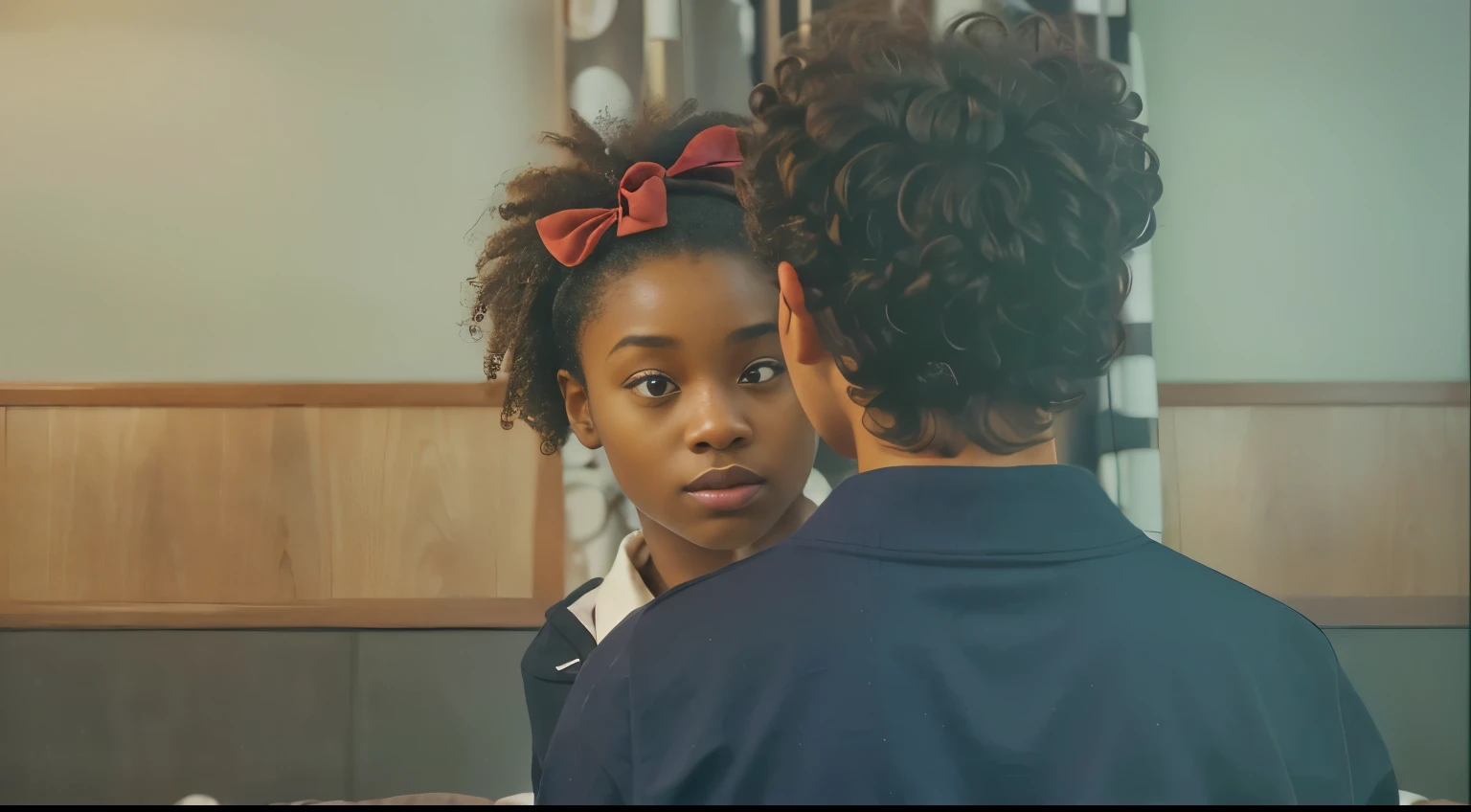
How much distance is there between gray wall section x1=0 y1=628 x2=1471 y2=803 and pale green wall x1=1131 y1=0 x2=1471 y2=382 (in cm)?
27

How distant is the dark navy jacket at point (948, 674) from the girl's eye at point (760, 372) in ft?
0.72

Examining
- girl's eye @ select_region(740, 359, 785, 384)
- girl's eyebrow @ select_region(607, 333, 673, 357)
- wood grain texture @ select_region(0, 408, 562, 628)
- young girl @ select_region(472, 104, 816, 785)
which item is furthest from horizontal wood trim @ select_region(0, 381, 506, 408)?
girl's eye @ select_region(740, 359, 785, 384)

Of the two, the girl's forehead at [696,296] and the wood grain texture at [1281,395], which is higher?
the girl's forehead at [696,296]

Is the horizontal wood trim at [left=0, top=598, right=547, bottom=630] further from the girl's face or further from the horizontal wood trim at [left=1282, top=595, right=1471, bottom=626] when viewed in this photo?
the horizontal wood trim at [left=1282, top=595, right=1471, bottom=626]

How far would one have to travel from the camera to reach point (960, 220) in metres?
0.57

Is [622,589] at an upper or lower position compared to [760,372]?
lower

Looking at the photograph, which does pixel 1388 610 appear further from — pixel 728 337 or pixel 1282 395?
pixel 728 337

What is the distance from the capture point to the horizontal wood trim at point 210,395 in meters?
0.92

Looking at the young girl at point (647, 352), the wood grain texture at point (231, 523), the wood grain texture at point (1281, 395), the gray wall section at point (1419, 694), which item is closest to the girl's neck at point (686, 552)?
the young girl at point (647, 352)

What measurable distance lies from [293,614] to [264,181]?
15.4 inches

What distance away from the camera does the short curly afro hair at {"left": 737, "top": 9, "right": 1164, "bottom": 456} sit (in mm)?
577

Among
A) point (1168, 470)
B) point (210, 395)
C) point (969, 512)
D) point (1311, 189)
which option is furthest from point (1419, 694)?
point (210, 395)

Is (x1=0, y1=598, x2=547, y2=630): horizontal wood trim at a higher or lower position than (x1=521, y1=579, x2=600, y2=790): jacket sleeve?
higher

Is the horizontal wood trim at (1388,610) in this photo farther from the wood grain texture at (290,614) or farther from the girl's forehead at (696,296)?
the wood grain texture at (290,614)
